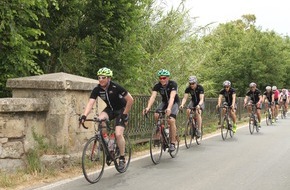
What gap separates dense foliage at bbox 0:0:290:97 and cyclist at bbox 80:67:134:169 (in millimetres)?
2522

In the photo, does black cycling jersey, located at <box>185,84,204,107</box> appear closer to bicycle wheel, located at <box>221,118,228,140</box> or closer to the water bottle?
bicycle wheel, located at <box>221,118,228,140</box>

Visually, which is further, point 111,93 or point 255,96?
point 255,96

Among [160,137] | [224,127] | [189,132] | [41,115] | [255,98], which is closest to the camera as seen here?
[41,115]

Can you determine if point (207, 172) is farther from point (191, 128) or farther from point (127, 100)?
point (191, 128)

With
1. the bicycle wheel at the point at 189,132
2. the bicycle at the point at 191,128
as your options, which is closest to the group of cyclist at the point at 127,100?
the bicycle at the point at 191,128

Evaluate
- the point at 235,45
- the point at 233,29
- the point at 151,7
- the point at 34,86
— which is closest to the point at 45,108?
the point at 34,86

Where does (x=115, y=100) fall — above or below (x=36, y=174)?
above

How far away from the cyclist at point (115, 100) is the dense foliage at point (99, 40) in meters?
2.52

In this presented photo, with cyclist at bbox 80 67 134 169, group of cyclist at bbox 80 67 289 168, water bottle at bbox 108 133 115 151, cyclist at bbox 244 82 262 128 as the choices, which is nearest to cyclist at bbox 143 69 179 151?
group of cyclist at bbox 80 67 289 168

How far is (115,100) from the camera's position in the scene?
7887mm

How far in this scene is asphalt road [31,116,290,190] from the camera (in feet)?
22.9

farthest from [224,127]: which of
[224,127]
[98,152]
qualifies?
[98,152]

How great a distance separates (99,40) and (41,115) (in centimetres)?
476

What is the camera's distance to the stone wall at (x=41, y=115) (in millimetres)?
7402
